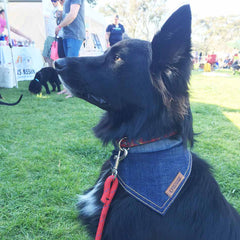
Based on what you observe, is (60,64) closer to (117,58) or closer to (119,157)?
(117,58)

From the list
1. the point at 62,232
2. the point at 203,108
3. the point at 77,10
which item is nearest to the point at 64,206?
the point at 62,232

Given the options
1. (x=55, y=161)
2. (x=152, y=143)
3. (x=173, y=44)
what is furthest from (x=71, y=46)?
(x=152, y=143)

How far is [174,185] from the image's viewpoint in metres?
1.17

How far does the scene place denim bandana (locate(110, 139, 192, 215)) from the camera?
3.77ft

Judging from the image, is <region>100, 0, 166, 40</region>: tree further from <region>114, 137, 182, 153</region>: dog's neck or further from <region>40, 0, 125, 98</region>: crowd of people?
<region>114, 137, 182, 153</region>: dog's neck

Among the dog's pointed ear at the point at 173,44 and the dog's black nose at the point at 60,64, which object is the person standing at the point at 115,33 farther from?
the dog's pointed ear at the point at 173,44

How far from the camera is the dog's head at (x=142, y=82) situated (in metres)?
1.25

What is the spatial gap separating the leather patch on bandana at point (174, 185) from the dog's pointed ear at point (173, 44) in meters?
0.58

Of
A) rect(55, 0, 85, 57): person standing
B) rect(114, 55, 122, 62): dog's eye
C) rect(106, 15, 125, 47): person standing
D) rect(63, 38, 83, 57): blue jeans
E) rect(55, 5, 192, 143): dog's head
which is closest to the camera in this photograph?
rect(55, 5, 192, 143): dog's head

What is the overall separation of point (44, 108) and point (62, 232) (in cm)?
354

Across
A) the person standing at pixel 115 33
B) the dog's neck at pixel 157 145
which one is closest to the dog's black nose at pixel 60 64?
the dog's neck at pixel 157 145

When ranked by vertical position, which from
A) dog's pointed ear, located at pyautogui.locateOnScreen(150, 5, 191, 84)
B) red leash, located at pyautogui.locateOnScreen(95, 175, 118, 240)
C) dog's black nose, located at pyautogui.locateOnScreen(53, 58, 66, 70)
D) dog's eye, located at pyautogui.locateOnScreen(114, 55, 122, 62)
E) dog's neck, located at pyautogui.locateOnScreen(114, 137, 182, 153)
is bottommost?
red leash, located at pyautogui.locateOnScreen(95, 175, 118, 240)

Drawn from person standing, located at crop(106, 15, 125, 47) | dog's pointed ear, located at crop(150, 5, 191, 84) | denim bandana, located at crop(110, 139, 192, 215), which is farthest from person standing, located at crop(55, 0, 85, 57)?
denim bandana, located at crop(110, 139, 192, 215)

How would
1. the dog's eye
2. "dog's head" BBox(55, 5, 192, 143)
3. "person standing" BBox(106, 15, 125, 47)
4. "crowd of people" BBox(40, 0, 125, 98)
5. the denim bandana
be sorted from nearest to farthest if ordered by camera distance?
1. the denim bandana
2. "dog's head" BBox(55, 5, 192, 143)
3. the dog's eye
4. "crowd of people" BBox(40, 0, 125, 98)
5. "person standing" BBox(106, 15, 125, 47)
